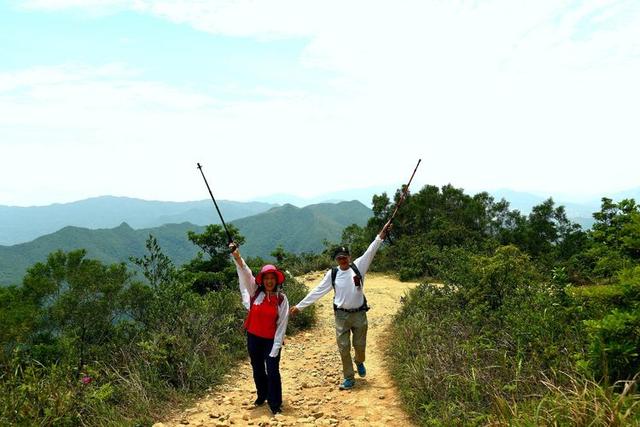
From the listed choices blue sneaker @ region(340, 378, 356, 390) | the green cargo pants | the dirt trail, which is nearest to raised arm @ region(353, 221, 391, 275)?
the green cargo pants

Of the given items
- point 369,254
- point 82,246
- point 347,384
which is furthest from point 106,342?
point 82,246

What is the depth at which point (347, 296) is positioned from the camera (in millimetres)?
6668

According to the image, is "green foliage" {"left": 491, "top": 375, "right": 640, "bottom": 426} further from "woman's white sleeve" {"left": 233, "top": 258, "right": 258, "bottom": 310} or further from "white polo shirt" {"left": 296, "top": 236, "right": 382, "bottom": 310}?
"woman's white sleeve" {"left": 233, "top": 258, "right": 258, "bottom": 310}

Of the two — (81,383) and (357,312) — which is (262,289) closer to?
(357,312)

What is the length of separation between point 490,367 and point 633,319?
190 cm

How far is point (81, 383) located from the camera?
6227 mm

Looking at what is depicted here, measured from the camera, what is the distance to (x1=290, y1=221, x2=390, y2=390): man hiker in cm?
663

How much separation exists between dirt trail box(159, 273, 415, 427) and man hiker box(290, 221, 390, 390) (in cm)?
49

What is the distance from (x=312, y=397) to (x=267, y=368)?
1178 mm

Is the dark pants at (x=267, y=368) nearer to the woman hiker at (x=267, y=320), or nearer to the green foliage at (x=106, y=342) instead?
the woman hiker at (x=267, y=320)

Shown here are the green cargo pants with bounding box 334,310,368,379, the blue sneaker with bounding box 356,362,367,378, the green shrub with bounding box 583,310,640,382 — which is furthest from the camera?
the blue sneaker with bounding box 356,362,367,378

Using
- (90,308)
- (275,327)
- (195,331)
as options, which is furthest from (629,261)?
(90,308)

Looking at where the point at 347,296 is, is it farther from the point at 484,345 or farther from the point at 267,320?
the point at 484,345

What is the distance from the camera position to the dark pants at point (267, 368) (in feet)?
19.4
